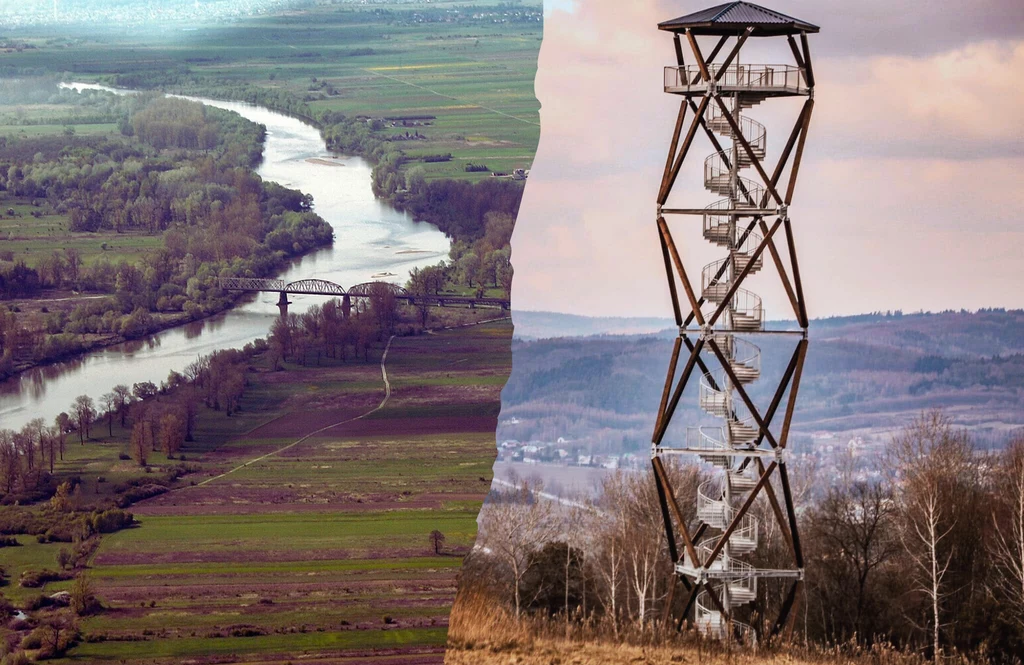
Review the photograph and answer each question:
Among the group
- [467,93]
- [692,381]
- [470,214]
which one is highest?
[467,93]

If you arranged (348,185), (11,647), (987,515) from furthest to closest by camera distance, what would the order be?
(987,515)
(348,185)
(11,647)

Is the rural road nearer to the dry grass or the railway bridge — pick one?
the railway bridge

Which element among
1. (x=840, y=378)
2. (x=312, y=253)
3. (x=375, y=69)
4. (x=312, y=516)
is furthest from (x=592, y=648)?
(x=840, y=378)

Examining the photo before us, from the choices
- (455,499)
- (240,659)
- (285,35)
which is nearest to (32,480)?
(240,659)

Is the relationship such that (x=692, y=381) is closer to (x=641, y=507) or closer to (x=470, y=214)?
(x=641, y=507)

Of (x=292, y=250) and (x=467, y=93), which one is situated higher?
(x=467, y=93)

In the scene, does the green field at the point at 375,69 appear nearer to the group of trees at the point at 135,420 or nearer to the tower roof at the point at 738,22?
the tower roof at the point at 738,22

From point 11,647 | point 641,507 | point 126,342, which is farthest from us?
point 641,507
